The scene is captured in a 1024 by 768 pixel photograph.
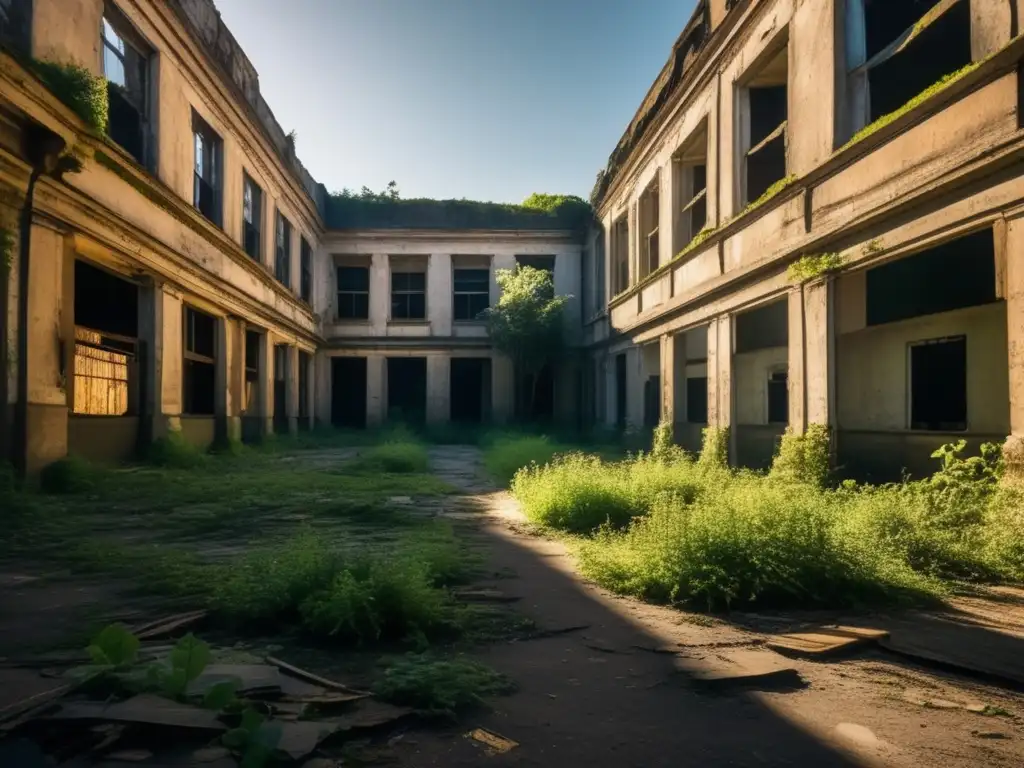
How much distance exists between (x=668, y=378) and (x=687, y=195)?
3.96 meters

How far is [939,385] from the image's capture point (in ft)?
32.7

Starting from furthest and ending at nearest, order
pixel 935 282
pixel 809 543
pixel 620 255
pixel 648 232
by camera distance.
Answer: pixel 620 255, pixel 648 232, pixel 935 282, pixel 809 543

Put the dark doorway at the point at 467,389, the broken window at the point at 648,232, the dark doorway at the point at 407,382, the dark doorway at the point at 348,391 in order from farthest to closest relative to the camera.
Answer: the dark doorway at the point at 407,382, the dark doorway at the point at 467,389, the dark doorway at the point at 348,391, the broken window at the point at 648,232

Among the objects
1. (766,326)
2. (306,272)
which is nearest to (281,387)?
(306,272)

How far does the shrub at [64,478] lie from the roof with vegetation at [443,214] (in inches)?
691

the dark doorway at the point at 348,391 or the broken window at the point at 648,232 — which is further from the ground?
the broken window at the point at 648,232

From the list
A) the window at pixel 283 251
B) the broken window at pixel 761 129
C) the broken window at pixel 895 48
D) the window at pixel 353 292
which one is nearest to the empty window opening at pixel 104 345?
the window at pixel 283 251

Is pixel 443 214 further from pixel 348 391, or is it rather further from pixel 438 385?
pixel 348 391

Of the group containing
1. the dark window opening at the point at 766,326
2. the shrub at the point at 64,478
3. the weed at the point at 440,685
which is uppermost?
the dark window opening at the point at 766,326

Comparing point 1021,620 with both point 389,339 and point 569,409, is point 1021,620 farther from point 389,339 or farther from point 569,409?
point 389,339

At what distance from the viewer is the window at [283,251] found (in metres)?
19.5

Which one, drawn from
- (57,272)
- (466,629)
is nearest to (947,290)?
(466,629)

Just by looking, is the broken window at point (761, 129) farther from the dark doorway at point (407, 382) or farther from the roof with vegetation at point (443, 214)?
the dark doorway at point (407, 382)

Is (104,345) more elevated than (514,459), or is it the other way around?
(104,345)
